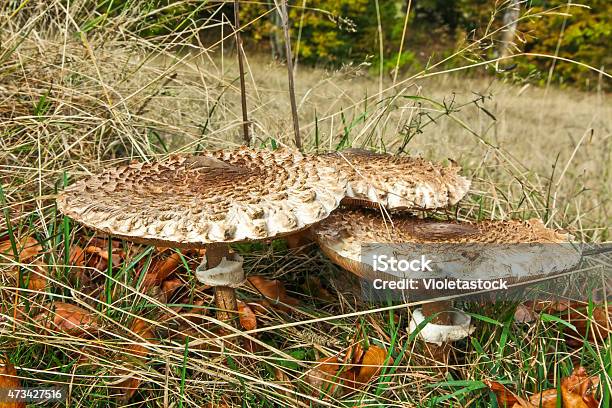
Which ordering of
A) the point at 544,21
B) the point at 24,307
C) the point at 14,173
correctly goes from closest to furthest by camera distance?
1. the point at 24,307
2. the point at 14,173
3. the point at 544,21

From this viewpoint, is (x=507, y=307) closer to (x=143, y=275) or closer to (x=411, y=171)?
(x=411, y=171)

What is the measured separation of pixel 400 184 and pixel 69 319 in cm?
131

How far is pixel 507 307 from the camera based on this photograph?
245 centimetres

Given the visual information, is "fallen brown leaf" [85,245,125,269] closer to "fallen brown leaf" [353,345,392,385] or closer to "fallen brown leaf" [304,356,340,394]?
"fallen brown leaf" [304,356,340,394]

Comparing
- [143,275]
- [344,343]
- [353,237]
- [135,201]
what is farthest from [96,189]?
[344,343]

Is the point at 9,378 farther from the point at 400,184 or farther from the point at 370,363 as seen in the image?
the point at 400,184

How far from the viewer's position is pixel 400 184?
2.21 metres

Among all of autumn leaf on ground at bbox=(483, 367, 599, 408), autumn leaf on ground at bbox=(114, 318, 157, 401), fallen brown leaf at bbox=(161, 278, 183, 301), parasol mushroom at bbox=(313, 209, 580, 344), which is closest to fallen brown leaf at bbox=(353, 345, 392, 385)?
parasol mushroom at bbox=(313, 209, 580, 344)

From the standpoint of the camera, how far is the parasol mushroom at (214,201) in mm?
1736

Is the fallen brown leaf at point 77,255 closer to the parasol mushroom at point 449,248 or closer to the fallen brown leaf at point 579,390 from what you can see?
the parasol mushroom at point 449,248

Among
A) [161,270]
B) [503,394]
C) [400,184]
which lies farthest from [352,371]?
[161,270]

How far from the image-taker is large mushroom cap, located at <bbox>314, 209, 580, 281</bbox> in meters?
1.99

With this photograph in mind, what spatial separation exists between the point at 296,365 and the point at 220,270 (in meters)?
0.44

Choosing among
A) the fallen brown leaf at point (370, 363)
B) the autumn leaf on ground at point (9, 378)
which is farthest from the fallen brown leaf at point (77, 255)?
the fallen brown leaf at point (370, 363)
